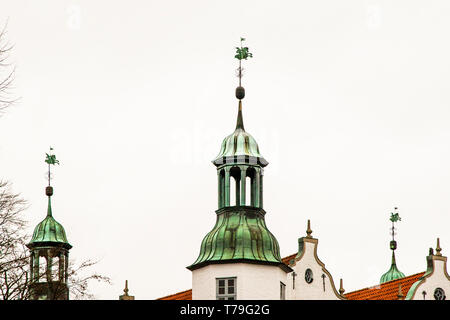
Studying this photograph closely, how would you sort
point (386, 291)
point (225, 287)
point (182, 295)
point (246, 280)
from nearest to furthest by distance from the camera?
point (246, 280) < point (225, 287) < point (386, 291) < point (182, 295)

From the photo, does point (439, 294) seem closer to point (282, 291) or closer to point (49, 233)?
point (282, 291)

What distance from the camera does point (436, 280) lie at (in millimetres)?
64062

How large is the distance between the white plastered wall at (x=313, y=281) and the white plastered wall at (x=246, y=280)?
54.9 inches

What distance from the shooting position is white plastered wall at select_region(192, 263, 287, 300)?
192 ft

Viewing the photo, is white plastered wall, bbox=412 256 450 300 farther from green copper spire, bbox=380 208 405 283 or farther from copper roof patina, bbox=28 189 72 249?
copper roof patina, bbox=28 189 72 249

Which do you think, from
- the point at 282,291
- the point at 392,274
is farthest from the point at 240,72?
the point at 392,274

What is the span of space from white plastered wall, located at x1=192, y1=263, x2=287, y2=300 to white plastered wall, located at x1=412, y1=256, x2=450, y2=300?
7657mm

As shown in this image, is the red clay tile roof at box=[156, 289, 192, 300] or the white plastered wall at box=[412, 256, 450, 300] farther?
the red clay tile roof at box=[156, 289, 192, 300]

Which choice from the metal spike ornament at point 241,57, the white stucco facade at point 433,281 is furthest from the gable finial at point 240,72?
the white stucco facade at point 433,281

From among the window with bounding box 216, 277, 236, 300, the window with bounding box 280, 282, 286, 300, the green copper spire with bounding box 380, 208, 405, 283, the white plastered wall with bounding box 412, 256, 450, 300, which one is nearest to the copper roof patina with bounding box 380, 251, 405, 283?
the green copper spire with bounding box 380, 208, 405, 283

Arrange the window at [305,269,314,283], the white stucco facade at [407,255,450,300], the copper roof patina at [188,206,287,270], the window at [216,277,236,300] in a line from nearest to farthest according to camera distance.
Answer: the window at [216,277,236,300] < the copper roof patina at [188,206,287,270] < the window at [305,269,314,283] < the white stucco facade at [407,255,450,300]

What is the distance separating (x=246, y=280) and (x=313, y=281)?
3.90 metres
